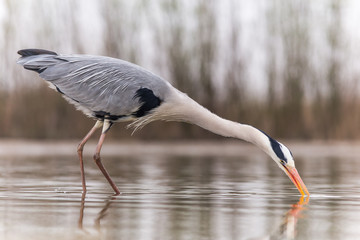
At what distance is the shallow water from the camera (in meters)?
5.00

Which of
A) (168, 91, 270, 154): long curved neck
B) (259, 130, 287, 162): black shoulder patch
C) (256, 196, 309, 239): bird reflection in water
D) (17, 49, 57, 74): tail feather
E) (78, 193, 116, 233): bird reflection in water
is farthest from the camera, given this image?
(17, 49, 57, 74): tail feather

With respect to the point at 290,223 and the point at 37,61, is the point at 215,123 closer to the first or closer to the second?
the point at 37,61

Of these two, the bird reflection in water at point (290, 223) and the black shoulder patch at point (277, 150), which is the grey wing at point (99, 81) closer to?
the black shoulder patch at point (277, 150)

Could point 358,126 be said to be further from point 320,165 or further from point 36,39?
point 36,39

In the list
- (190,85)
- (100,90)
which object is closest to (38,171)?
(100,90)

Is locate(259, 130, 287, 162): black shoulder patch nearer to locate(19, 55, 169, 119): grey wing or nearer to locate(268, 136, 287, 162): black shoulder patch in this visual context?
locate(268, 136, 287, 162): black shoulder patch

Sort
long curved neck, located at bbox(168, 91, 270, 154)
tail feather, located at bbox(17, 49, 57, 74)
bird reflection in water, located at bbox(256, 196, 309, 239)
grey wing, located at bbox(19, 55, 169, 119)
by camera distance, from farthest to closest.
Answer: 1. tail feather, located at bbox(17, 49, 57, 74)
2. grey wing, located at bbox(19, 55, 169, 119)
3. long curved neck, located at bbox(168, 91, 270, 154)
4. bird reflection in water, located at bbox(256, 196, 309, 239)

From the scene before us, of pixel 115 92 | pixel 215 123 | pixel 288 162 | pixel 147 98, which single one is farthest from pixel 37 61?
pixel 288 162

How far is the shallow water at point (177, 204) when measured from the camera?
5000 mm

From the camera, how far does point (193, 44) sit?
66.8 feet

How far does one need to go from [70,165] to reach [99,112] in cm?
387

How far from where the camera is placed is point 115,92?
913 centimetres

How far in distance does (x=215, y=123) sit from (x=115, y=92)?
125 cm

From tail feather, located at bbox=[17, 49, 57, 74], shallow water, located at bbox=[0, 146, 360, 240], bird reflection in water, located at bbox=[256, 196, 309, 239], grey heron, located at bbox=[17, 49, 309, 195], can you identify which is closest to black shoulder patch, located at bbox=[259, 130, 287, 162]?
shallow water, located at bbox=[0, 146, 360, 240]
